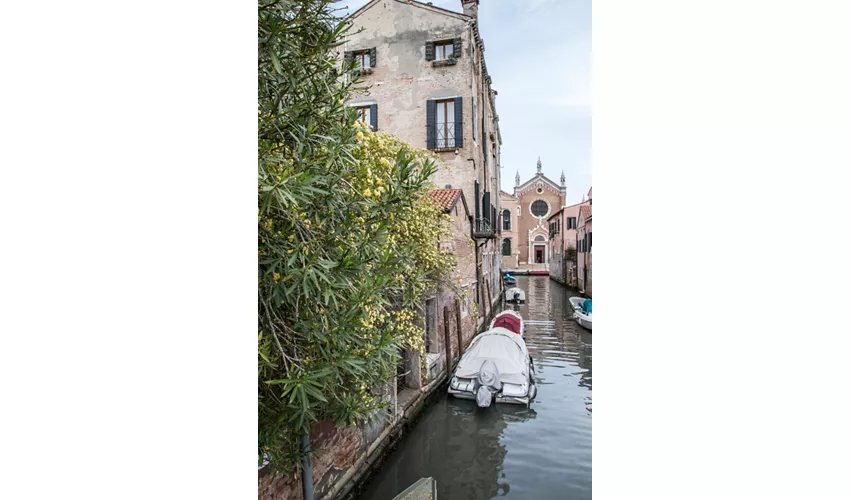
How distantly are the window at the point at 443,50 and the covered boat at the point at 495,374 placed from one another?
3892 mm

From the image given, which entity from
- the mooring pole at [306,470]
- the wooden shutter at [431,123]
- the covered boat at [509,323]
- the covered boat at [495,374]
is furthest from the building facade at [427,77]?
the mooring pole at [306,470]

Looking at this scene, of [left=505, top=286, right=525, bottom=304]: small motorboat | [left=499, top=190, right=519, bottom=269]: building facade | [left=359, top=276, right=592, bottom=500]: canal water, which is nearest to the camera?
A: [left=359, top=276, right=592, bottom=500]: canal water

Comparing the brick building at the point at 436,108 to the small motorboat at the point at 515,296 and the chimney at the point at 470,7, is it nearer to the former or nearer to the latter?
the chimney at the point at 470,7

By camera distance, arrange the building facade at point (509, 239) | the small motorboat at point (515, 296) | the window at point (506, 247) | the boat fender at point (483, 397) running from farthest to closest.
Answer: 1. the small motorboat at point (515, 296)
2. the window at point (506, 247)
3. the building facade at point (509, 239)
4. the boat fender at point (483, 397)

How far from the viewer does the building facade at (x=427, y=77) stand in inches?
224

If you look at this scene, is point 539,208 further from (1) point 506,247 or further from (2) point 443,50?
(1) point 506,247

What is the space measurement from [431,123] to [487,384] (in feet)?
11.5

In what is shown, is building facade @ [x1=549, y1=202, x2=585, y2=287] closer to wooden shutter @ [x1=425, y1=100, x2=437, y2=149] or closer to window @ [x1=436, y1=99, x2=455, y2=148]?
window @ [x1=436, y1=99, x2=455, y2=148]

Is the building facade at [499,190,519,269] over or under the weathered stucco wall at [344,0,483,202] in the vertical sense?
under

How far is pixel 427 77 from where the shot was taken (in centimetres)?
619

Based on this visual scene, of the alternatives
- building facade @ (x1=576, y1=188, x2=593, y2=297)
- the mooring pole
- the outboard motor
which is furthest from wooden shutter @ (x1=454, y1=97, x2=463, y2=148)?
the mooring pole

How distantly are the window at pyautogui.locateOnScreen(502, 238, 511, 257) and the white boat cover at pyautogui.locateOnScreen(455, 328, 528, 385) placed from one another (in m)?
4.62

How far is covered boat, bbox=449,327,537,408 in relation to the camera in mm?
5270
